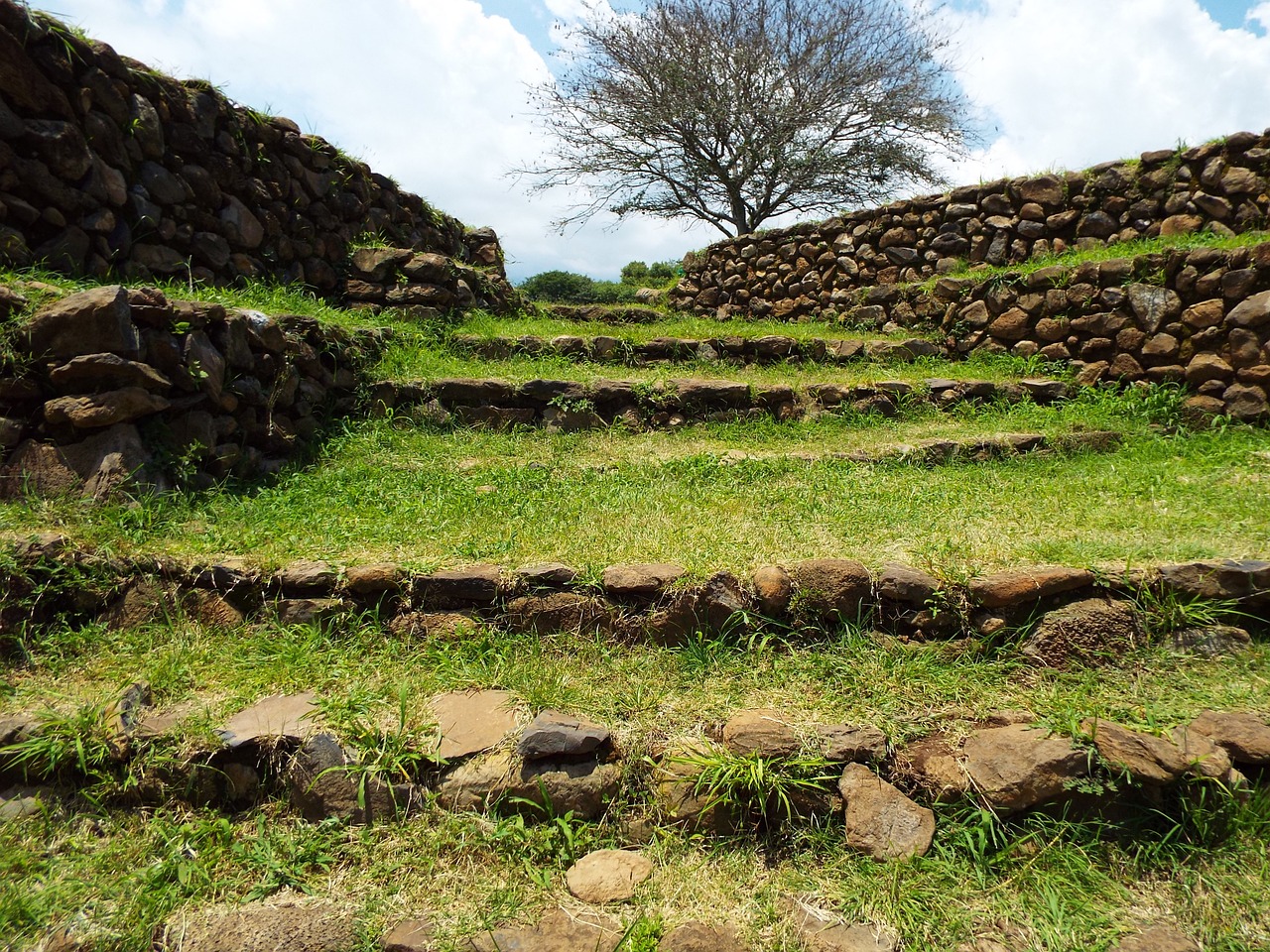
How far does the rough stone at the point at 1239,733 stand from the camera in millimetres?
2236

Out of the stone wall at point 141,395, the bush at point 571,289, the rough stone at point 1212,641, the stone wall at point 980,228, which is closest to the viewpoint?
the rough stone at point 1212,641

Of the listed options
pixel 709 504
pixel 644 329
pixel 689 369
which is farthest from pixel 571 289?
pixel 709 504

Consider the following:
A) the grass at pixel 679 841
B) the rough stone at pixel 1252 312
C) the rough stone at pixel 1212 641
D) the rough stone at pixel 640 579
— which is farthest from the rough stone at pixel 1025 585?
the rough stone at pixel 1252 312

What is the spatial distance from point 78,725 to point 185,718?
1.00 feet

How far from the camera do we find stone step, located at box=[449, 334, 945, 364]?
638 cm

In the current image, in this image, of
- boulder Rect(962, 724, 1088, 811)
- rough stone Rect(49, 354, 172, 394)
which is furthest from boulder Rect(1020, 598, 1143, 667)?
rough stone Rect(49, 354, 172, 394)

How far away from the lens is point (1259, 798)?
2180 millimetres

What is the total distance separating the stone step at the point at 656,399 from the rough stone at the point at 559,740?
3195mm

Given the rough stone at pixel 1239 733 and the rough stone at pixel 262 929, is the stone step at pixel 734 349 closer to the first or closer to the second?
the rough stone at pixel 1239 733

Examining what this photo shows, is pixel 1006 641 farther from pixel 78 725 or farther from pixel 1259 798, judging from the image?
pixel 78 725

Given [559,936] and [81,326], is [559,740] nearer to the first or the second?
[559,936]

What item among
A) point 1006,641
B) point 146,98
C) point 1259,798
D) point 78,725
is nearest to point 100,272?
point 146,98

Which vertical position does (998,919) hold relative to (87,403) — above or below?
below

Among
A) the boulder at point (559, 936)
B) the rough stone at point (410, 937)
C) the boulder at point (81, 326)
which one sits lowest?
the boulder at point (559, 936)
